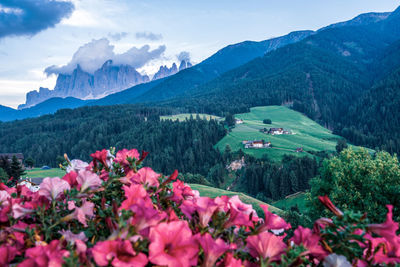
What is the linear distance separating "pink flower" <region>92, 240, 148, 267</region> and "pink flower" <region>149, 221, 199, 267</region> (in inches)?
3.4

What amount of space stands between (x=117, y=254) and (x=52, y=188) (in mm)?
955

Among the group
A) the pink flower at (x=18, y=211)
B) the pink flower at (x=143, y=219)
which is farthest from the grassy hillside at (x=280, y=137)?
the pink flower at (x=18, y=211)

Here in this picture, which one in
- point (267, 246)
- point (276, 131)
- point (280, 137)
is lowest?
point (280, 137)

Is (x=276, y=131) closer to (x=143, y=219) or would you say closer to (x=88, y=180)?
(x=88, y=180)

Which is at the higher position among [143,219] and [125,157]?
[125,157]

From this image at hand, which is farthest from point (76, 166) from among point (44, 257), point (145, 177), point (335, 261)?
point (335, 261)

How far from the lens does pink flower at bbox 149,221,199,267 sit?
4.29ft

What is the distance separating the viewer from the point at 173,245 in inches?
54.1

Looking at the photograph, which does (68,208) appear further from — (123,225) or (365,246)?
(365,246)

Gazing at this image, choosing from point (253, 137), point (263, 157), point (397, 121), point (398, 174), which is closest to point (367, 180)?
point (398, 174)

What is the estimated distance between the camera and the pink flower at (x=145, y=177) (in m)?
2.14

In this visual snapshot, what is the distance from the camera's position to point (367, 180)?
66.1ft

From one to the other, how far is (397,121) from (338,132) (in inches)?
1833

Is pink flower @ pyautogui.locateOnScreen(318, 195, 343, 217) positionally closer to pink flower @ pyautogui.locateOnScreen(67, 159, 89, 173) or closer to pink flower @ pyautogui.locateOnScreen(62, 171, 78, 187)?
pink flower @ pyautogui.locateOnScreen(62, 171, 78, 187)
